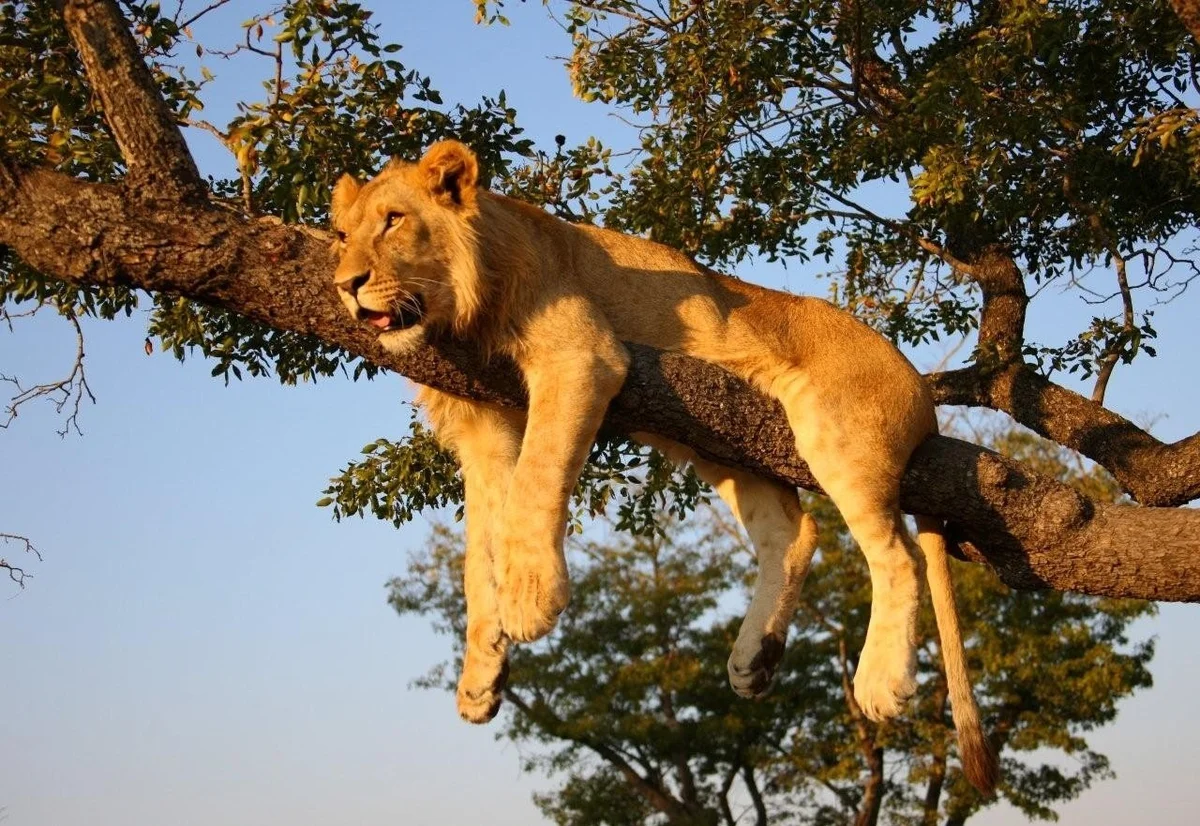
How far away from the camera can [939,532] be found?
225 inches

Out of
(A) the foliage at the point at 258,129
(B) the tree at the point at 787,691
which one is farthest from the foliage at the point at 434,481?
(B) the tree at the point at 787,691

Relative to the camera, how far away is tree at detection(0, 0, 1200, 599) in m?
4.67

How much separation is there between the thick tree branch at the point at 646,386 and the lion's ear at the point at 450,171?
49 centimetres

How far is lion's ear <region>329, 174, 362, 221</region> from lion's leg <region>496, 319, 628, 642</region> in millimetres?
916

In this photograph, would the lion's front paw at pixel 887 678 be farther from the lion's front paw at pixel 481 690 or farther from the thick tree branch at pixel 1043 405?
the thick tree branch at pixel 1043 405

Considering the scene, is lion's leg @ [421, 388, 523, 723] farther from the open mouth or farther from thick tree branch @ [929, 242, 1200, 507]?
thick tree branch @ [929, 242, 1200, 507]

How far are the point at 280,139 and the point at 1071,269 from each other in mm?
5149

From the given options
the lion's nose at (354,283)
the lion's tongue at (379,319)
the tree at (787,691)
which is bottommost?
the lion's tongue at (379,319)

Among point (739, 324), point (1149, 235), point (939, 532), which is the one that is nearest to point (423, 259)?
point (739, 324)

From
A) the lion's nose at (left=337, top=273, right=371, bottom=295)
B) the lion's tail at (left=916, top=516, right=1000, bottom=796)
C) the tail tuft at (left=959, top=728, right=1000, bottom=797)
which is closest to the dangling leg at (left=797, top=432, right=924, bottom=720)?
the lion's tail at (left=916, top=516, right=1000, bottom=796)

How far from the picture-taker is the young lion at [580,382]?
15.9 ft

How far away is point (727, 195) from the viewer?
27.9 feet

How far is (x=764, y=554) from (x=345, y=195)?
2.31 metres

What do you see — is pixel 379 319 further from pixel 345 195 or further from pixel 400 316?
pixel 345 195
